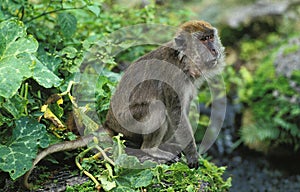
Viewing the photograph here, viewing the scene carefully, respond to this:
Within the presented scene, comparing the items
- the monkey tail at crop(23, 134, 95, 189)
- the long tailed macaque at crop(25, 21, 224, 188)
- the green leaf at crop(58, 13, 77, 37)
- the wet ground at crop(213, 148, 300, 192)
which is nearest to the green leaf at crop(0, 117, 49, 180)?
the monkey tail at crop(23, 134, 95, 189)

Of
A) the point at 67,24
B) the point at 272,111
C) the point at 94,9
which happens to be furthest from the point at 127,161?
the point at 272,111

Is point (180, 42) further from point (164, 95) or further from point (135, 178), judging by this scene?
point (135, 178)

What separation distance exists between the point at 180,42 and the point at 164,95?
1.58ft

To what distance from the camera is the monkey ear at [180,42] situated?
15.0ft

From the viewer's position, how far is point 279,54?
801cm

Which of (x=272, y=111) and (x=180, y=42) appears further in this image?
(x=272, y=111)

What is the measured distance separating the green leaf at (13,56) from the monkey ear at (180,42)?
1.32 m

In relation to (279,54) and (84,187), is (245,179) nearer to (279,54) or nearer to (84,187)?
(279,54)

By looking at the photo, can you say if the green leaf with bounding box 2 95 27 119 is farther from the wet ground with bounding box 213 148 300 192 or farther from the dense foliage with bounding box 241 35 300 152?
the dense foliage with bounding box 241 35 300 152

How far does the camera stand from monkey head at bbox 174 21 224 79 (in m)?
4.54

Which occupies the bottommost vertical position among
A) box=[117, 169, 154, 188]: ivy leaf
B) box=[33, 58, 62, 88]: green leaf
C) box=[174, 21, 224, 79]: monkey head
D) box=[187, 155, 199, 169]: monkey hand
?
box=[117, 169, 154, 188]: ivy leaf

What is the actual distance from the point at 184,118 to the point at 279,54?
12.9 feet

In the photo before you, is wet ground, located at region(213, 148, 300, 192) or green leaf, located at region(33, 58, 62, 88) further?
wet ground, located at region(213, 148, 300, 192)

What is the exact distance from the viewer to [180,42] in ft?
15.0
